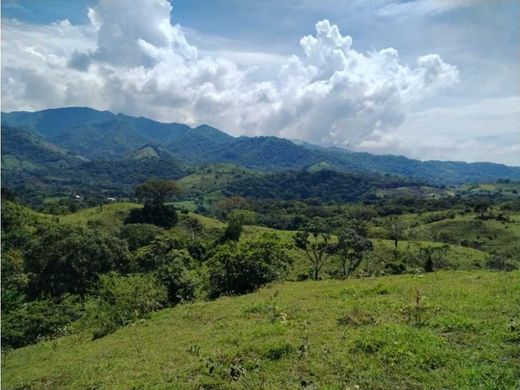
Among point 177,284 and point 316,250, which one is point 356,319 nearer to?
point 177,284

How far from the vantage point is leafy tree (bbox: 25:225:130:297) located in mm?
57781

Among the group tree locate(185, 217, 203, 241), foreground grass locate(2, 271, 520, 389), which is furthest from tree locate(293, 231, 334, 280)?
foreground grass locate(2, 271, 520, 389)

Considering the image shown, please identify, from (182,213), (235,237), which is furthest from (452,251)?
(182,213)

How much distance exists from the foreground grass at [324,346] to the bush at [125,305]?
3.25 metres

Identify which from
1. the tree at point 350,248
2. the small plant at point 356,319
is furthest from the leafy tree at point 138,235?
the small plant at point 356,319

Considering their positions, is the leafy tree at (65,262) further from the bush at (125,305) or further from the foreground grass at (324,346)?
the foreground grass at (324,346)

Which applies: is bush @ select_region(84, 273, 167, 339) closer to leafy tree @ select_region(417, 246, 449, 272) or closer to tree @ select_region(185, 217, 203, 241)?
leafy tree @ select_region(417, 246, 449, 272)

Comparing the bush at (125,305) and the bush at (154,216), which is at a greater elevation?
the bush at (125,305)

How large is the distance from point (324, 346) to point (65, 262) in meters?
53.3

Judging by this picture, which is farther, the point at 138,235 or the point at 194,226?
the point at 194,226

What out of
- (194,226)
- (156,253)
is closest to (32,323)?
(156,253)

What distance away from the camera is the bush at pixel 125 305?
88.7 feet

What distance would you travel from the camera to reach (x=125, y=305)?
28703 mm

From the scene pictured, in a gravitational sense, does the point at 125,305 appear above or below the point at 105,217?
above
